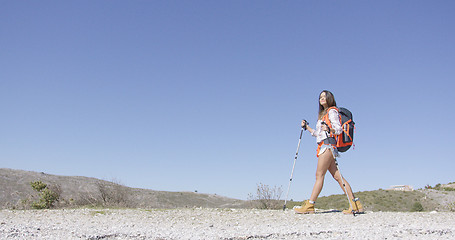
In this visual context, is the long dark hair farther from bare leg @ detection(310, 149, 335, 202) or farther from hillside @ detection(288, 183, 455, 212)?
hillside @ detection(288, 183, 455, 212)

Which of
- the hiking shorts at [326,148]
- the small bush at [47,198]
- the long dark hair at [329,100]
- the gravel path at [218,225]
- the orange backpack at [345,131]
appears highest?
the long dark hair at [329,100]

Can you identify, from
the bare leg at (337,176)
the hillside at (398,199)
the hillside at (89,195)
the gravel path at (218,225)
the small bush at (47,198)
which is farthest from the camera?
the hillside at (398,199)

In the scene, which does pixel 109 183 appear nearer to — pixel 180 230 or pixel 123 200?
pixel 123 200

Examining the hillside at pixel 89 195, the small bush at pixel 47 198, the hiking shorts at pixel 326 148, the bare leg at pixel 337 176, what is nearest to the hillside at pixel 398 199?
the hillside at pixel 89 195

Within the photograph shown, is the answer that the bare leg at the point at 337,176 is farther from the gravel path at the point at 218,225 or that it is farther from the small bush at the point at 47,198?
the small bush at the point at 47,198

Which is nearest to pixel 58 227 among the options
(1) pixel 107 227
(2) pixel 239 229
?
(1) pixel 107 227

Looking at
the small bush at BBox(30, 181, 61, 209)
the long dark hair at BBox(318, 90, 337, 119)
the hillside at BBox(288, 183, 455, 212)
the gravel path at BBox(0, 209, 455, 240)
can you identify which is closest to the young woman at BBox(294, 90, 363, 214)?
the long dark hair at BBox(318, 90, 337, 119)

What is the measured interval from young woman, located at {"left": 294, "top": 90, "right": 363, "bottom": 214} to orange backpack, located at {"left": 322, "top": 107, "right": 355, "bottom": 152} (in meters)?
0.07

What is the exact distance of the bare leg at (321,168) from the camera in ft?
28.0

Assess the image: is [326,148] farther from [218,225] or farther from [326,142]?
[218,225]

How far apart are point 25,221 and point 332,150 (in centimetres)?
712

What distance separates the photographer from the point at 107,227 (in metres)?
7.47

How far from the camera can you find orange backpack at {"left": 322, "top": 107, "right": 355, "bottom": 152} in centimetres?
849

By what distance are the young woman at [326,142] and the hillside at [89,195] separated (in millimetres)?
5975
